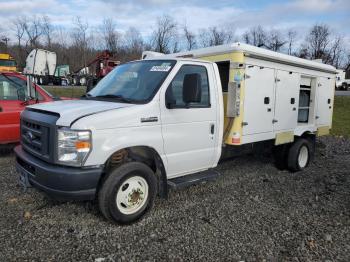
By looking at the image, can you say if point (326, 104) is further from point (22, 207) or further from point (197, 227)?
point (22, 207)

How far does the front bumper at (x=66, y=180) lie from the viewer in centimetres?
390

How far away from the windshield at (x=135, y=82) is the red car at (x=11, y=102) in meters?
2.69

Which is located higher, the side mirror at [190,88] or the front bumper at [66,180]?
the side mirror at [190,88]

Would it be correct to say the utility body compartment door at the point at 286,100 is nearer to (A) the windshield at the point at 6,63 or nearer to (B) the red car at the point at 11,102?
(B) the red car at the point at 11,102

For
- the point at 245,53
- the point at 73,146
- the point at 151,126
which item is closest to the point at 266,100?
the point at 245,53

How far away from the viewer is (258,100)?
20.1 feet

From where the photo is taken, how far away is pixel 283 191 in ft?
19.7

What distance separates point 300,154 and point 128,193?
4.64 meters

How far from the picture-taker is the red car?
24.2 ft

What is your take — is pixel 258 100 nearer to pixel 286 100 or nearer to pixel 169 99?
pixel 286 100

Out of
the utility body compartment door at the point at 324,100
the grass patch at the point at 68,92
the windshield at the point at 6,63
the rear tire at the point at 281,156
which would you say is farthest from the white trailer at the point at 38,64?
the windshield at the point at 6,63

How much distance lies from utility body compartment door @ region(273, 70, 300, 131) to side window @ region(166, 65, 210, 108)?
2.04m

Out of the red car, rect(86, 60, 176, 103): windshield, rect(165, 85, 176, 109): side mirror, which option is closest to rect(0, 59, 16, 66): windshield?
the red car

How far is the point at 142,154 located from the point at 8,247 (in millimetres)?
1936
